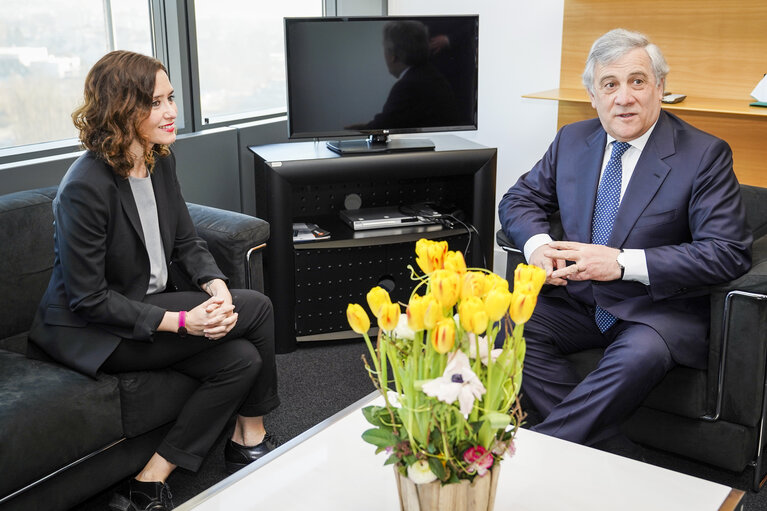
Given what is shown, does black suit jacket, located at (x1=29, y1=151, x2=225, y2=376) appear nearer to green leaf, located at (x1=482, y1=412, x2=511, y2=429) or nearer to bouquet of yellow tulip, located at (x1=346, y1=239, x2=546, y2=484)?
bouquet of yellow tulip, located at (x1=346, y1=239, x2=546, y2=484)

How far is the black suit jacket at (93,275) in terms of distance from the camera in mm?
1984

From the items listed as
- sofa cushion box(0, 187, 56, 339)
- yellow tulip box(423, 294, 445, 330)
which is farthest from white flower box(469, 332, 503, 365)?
sofa cushion box(0, 187, 56, 339)

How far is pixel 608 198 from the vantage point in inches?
92.1

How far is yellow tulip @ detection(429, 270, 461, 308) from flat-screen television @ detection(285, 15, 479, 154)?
2.01 meters

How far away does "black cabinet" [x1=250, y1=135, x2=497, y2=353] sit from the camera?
9.84 feet

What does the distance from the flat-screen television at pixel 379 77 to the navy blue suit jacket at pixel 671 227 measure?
2.86ft

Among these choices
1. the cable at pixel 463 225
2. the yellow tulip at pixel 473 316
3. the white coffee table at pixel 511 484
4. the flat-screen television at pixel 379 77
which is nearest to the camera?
the yellow tulip at pixel 473 316

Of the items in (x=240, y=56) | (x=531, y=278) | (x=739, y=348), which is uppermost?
(x=240, y=56)

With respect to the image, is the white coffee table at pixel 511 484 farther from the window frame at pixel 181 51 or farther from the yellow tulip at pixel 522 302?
the window frame at pixel 181 51

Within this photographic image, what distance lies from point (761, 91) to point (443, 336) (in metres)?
2.32

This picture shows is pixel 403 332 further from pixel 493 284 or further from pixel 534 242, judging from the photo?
pixel 534 242

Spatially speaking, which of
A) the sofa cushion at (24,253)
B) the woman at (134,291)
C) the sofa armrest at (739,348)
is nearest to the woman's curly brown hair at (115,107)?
the woman at (134,291)

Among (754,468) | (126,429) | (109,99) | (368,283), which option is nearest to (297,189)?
(368,283)

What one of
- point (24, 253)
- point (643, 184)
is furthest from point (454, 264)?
point (24, 253)
